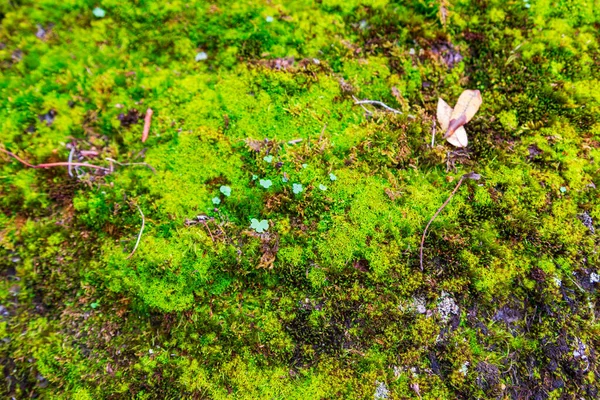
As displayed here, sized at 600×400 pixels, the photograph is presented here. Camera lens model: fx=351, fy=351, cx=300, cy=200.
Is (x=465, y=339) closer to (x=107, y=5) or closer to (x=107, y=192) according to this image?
(x=107, y=192)

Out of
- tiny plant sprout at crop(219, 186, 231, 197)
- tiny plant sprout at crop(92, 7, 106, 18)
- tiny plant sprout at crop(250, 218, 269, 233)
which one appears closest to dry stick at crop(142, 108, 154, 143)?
tiny plant sprout at crop(219, 186, 231, 197)

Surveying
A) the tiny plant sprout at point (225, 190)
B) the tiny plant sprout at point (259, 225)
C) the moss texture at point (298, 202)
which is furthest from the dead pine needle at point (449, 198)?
the tiny plant sprout at point (225, 190)

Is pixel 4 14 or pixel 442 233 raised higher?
pixel 4 14

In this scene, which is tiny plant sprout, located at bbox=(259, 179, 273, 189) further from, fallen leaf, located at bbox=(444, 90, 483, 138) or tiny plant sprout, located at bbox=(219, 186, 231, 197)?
fallen leaf, located at bbox=(444, 90, 483, 138)

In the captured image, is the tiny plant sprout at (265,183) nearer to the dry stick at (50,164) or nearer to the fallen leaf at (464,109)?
the dry stick at (50,164)

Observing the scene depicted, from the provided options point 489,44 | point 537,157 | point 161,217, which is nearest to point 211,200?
point 161,217
